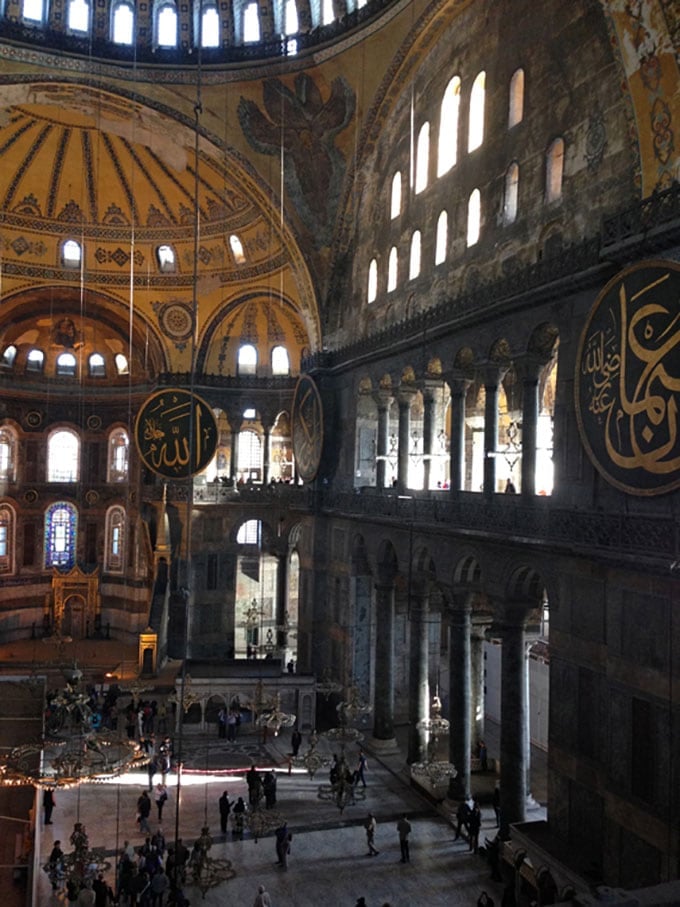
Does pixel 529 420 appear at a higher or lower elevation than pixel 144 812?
higher

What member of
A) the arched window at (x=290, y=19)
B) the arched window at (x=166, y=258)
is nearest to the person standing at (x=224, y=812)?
the arched window at (x=290, y=19)

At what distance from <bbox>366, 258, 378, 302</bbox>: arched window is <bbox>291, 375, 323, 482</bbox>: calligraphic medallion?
2.20 m

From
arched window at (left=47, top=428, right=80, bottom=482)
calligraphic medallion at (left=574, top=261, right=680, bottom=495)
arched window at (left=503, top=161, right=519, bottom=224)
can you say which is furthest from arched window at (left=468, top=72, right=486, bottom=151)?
arched window at (left=47, top=428, right=80, bottom=482)

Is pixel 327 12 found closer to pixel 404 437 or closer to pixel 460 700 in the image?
pixel 404 437

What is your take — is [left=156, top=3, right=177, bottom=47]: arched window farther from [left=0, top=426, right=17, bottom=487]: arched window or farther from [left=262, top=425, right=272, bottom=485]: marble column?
[left=0, top=426, right=17, bottom=487]: arched window

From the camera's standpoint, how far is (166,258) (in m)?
22.0

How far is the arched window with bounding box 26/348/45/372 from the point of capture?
2434 centimetres

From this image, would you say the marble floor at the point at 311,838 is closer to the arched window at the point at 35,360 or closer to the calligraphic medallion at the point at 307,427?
the calligraphic medallion at the point at 307,427

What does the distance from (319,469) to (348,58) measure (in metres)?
8.41

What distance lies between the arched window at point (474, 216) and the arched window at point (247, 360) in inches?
429

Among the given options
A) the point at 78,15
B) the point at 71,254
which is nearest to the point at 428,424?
the point at 78,15

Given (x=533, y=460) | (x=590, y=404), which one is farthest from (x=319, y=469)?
(x=590, y=404)

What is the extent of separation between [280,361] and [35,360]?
749cm

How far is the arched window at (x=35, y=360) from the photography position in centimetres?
2434
